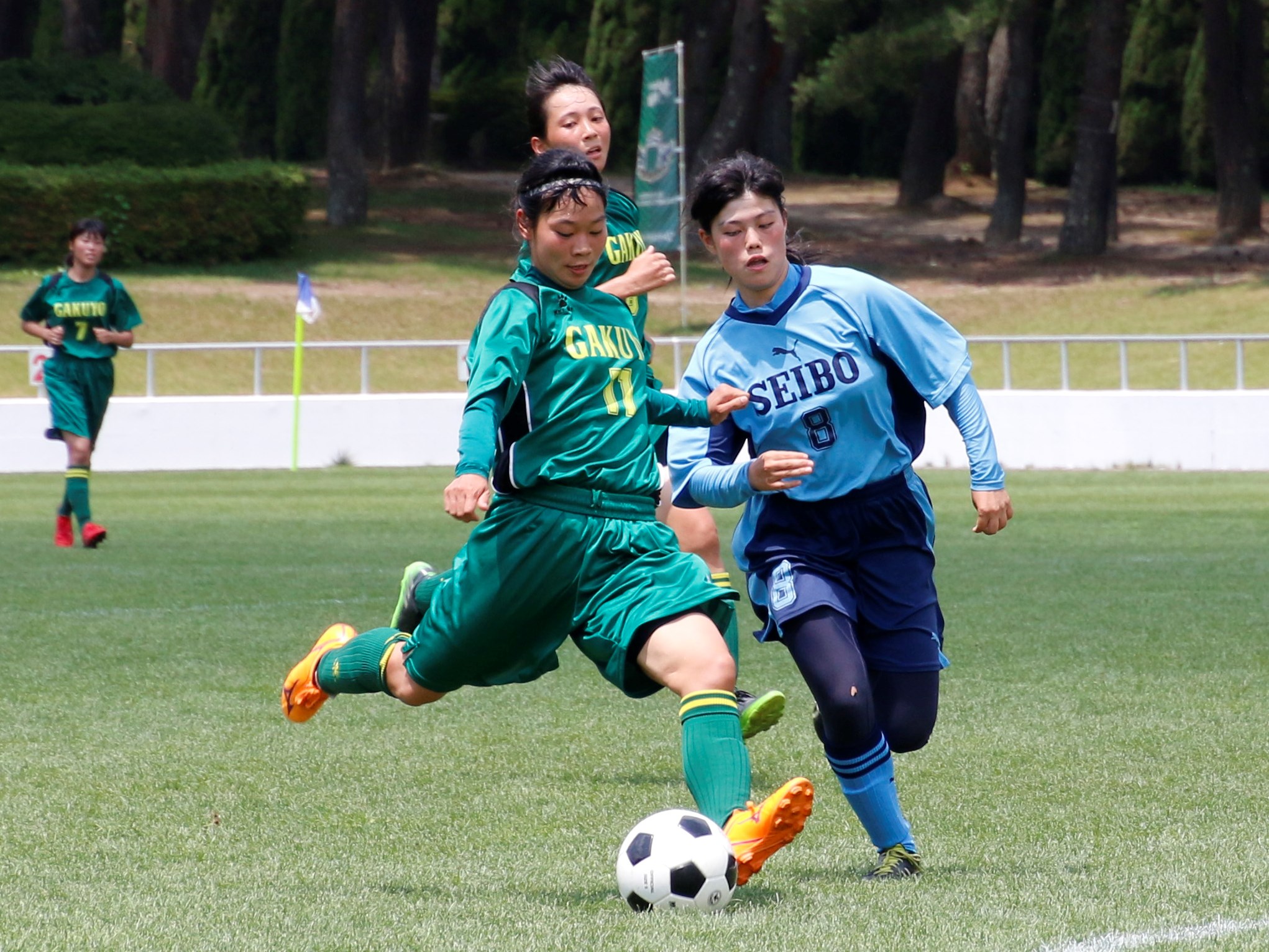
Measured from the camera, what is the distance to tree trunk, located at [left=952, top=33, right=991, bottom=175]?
150ft

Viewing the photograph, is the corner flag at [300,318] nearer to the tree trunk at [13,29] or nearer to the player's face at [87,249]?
the player's face at [87,249]

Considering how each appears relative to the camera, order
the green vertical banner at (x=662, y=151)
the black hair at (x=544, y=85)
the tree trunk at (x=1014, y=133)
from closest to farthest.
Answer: the black hair at (x=544, y=85) < the green vertical banner at (x=662, y=151) < the tree trunk at (x=1014, y=133)

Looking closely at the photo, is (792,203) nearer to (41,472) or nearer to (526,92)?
(41,472)

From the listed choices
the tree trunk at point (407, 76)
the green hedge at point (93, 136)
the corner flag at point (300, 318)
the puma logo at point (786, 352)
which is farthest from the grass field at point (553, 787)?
the tree trunk at point (407, 76)

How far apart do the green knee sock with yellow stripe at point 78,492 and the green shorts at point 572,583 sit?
8.95m

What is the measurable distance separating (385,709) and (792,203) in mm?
37573

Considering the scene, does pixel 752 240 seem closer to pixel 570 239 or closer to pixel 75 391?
pixel 570 239

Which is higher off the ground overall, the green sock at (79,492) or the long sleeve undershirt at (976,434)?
the long sleeve undershirt at (976,434)

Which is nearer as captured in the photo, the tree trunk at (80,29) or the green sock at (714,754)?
the green sock at (714,754)

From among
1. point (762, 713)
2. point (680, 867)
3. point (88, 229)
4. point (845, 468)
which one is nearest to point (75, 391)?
point (88, 229)

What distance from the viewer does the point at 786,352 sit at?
4691 mm

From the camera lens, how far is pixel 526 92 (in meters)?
6.24

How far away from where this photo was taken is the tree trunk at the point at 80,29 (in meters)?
37.9

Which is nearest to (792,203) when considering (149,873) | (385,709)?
(385,709)
